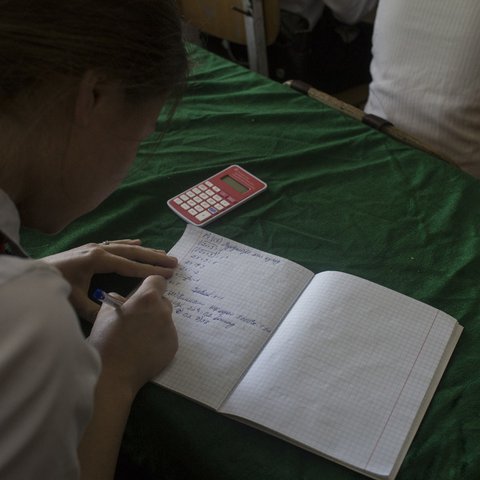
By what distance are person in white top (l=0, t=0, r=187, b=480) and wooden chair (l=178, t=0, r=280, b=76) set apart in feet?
4.18

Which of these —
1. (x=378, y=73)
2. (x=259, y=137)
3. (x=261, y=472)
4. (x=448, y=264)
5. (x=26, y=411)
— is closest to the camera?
(x=26, y=411)

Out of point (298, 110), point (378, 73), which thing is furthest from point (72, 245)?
point (378, 73)

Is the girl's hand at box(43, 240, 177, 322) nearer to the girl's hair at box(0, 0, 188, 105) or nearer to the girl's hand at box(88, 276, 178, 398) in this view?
the girl's hand at box(88, 276, 178, 398)

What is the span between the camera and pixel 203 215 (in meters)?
0.92

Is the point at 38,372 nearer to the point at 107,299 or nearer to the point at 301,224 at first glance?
the point at 107,299

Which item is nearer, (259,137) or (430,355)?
(430,355)

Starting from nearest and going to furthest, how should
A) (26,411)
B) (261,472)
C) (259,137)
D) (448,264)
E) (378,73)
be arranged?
(26,411)
(261,472)
(448,264)
(259,137)
(378,73)

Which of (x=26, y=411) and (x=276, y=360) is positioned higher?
(x=26, y=411)

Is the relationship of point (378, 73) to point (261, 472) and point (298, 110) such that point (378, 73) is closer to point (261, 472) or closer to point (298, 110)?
point (298, 110)

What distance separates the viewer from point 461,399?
683 millimetres

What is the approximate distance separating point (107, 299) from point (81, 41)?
1.05 feet

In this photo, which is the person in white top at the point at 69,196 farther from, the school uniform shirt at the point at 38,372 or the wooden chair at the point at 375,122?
the wooden chair at the point at 375,122

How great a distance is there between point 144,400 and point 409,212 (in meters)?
0.47

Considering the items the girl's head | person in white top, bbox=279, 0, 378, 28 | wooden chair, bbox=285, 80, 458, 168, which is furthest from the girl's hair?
person in white top, bbox=279, 0, 378, 28
